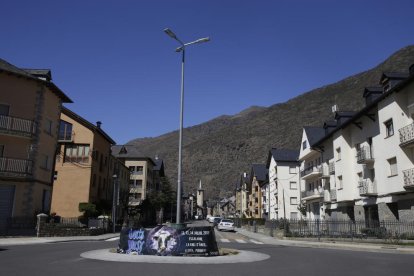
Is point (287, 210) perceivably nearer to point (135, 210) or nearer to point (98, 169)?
point (135, 210)

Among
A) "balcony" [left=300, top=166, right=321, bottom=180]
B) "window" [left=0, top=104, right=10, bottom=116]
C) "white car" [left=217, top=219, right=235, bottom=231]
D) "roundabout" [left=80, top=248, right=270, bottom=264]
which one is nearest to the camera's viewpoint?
"roundabout" [left=80, top=248, right=270, bottom=264]

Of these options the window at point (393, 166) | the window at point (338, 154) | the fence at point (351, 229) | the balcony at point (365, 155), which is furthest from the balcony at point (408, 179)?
the window at point (338, 154)

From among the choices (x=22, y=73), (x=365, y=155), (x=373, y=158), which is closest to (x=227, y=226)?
(x=365, y=155)

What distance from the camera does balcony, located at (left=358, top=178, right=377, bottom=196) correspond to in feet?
Result: 103

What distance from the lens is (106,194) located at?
50031mm

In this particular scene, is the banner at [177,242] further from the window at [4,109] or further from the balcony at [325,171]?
the balcony at [325,171]

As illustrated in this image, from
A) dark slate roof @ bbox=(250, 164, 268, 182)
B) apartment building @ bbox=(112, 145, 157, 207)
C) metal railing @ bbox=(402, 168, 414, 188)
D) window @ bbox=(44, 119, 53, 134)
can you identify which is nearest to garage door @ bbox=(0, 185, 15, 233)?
window @ bbox=(44, 119, 53, 134)

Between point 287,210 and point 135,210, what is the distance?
2478 centimetres

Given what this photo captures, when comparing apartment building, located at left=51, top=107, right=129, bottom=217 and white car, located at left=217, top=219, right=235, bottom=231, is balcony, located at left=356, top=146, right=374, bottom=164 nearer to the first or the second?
apartment building, located at left=51, top=107, right=129, bottom=217

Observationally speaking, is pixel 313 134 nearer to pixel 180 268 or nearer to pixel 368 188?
pixel 368 188

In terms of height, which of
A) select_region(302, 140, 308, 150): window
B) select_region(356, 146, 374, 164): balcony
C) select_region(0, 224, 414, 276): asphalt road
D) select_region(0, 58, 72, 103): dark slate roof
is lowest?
select_region(0, 224, 414, 276): asphalt road

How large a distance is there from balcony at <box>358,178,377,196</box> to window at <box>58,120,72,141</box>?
30.2m

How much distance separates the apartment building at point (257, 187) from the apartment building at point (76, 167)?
142 ft

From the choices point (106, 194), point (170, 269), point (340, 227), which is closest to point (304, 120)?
point (106, 194)
